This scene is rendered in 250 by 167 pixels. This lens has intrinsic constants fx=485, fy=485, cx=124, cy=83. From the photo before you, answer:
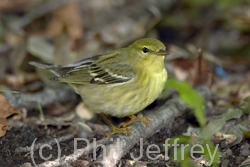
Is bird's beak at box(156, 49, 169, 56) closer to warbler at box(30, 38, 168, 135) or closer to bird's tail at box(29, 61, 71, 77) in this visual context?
warbler at box(30, 38, 168, 135)

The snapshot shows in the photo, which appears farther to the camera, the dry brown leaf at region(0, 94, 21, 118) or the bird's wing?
the bird's wing

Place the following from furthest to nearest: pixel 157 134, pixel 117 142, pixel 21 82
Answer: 1. pixel 21 82
2. pixel 157 134
3. pixel 117 142

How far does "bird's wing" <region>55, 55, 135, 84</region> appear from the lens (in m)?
5.34

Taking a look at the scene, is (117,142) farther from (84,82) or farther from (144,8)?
(144,8)

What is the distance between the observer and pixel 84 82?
219 inches

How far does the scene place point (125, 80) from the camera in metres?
5.27

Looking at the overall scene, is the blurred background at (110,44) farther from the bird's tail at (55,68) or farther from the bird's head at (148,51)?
the bird's head at (148,51)

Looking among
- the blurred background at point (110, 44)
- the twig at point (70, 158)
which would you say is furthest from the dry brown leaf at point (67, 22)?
the twig at point (70, 158)

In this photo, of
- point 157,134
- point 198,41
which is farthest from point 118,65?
point 198,41

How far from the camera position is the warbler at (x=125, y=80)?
16.8 ft

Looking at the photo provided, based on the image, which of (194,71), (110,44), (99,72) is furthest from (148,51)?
(110,44)

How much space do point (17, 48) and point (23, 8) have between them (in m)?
2.47

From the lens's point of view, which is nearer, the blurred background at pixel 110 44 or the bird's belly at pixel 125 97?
the bird's belly at pixel 125 97

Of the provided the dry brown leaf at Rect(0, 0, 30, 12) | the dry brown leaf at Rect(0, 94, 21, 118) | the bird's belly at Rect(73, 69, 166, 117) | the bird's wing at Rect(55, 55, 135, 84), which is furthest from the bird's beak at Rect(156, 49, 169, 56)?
the dry brown leaf at Rect(0, 0, 30, 12)
